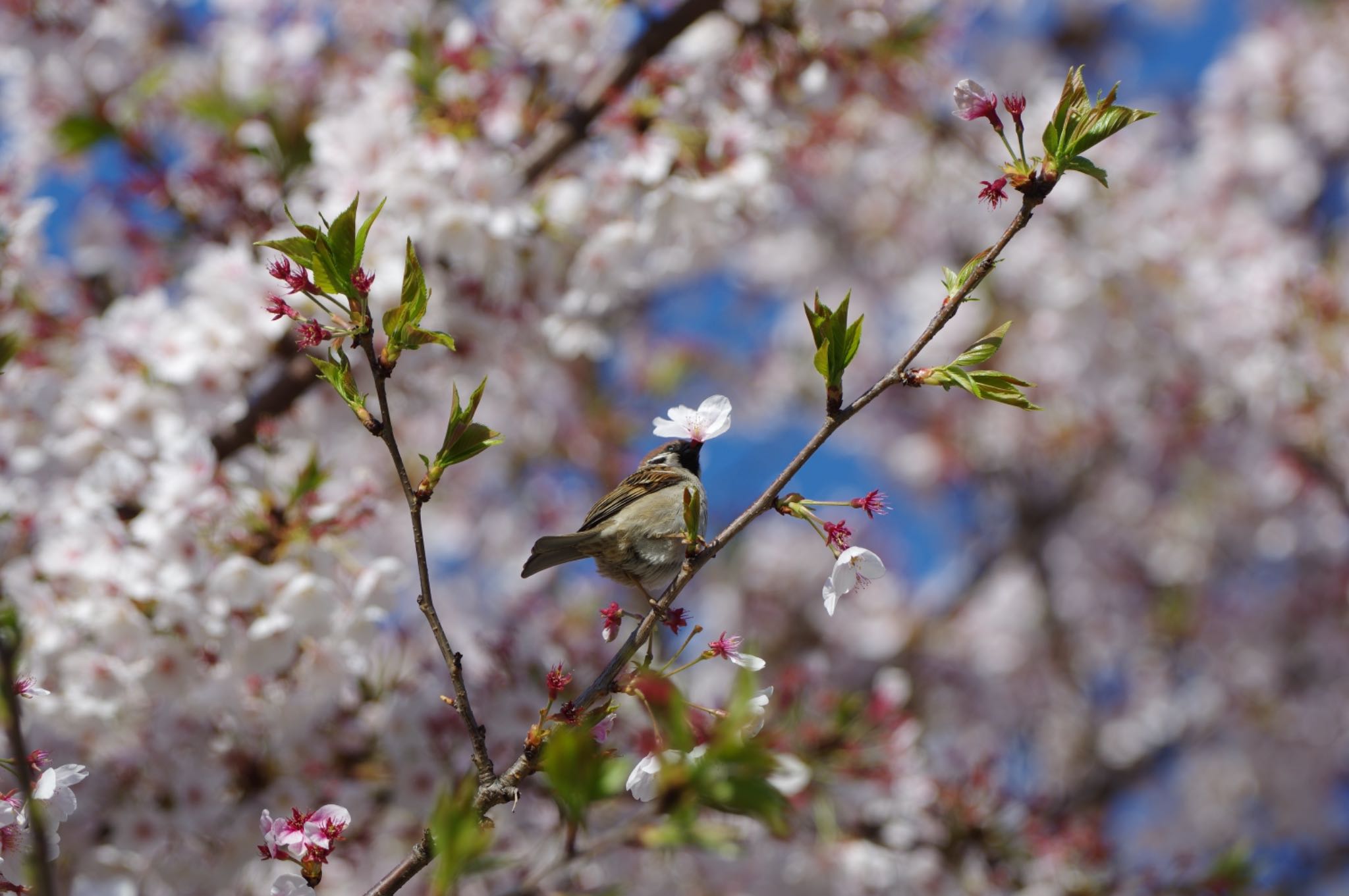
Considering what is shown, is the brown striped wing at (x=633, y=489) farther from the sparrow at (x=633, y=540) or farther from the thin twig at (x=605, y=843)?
the thin twig at (x=605, y=843)

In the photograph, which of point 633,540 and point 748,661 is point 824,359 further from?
point 633,540

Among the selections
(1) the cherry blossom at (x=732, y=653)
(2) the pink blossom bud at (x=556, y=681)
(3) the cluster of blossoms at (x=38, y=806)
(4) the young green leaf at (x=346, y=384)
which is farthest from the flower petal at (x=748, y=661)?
(3) the cluster of blossoms at (x=38, y=806)

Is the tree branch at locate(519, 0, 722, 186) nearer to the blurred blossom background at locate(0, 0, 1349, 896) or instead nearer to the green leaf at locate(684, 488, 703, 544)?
the blurred blossom background at locate(0, 0, 1349, 896)

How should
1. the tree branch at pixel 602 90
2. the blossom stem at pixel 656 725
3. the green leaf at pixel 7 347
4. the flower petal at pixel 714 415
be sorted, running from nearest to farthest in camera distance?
1. the blossom stem at pixel 656 725
2. the flower petal at pixel 714 415
3. the green leaf at pixel 7 347
4. the tree branch at pixel 602 90

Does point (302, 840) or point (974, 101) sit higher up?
point (974, 101)

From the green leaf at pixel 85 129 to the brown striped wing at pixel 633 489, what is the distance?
2807 mm

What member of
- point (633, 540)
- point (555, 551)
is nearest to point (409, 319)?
point (555, 551)

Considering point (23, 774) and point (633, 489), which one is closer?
point (23, 774)

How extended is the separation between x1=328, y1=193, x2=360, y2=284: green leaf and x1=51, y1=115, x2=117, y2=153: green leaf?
2.85 meters

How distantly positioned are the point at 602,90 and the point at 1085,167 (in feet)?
6.86

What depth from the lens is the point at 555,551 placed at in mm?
1956

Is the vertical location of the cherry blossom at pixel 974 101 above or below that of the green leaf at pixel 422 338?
above

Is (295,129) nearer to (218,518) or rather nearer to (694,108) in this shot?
(694,108)

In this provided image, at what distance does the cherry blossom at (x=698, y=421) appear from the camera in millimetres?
1694
